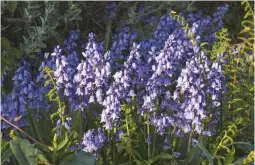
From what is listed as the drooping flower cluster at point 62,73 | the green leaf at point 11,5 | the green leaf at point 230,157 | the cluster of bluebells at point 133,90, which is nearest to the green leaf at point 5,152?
the cluster of bluebells at point 133,90

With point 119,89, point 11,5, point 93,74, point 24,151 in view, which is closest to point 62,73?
point 93,74

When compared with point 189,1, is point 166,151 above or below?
below

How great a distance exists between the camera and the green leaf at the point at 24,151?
8.83 ft

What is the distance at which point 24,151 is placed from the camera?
107 inches

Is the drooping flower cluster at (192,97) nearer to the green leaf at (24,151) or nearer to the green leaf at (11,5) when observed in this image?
the green leaf at (24,151)

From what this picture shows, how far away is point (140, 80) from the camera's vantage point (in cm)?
313

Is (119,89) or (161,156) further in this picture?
(161,156)

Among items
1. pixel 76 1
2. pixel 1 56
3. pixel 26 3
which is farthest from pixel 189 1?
pixel 1 56

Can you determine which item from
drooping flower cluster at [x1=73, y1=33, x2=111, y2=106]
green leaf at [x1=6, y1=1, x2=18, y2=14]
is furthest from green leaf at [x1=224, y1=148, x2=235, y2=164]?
green leaf at [x1=6, y1=1, x2=18, y2=14]

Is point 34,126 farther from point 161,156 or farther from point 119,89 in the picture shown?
point 161,156

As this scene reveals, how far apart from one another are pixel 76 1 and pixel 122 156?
77.9 inches

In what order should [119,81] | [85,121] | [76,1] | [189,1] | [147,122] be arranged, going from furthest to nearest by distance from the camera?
[189,1] < [76,1] < [85,121] < [147,122] < [119,81]

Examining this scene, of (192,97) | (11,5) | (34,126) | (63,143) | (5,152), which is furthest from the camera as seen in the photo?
(11,5)

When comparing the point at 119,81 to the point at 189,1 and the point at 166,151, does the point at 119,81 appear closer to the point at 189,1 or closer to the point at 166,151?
the point at 166,151
